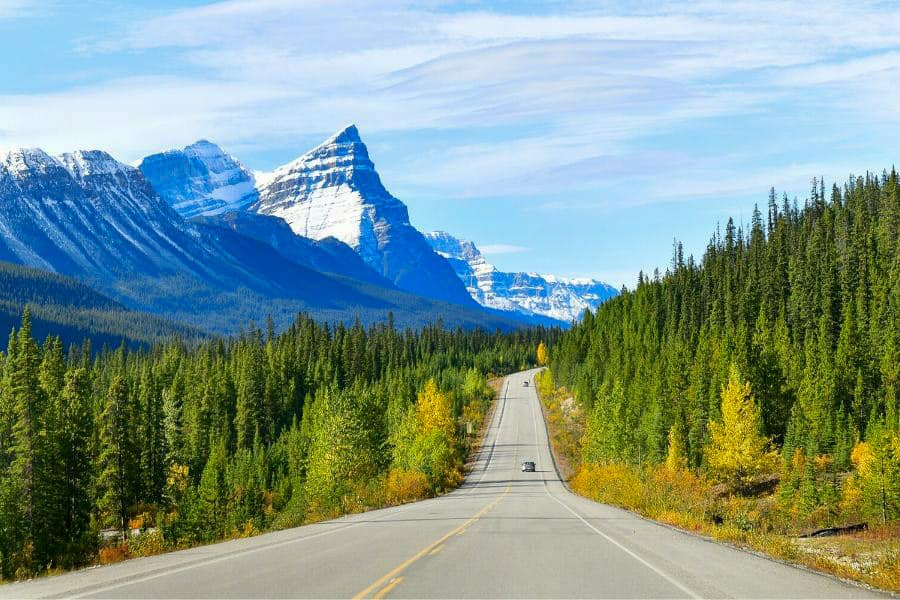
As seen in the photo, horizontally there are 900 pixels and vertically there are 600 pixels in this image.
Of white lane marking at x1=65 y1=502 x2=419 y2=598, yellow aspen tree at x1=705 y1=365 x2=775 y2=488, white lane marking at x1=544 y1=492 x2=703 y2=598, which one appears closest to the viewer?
white lane marking at x1=544 y1=492 x2=703 y2=598

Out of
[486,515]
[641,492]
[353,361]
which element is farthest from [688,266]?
[486,515]

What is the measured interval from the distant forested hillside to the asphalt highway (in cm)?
3398

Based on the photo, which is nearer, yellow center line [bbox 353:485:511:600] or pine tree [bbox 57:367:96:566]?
yellow center line [bbox 353:485:511:600]

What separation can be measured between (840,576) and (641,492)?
26.9m

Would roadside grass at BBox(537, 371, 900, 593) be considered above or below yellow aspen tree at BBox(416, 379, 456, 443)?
below

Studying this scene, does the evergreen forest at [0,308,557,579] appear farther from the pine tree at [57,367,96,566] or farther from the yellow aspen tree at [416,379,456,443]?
the yellow aspen tree at [416,379,456,443]

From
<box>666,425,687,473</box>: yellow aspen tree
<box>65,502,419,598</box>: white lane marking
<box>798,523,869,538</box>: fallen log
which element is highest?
<box>65,502,419,598</box>: white lane marking

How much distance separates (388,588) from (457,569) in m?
2.66

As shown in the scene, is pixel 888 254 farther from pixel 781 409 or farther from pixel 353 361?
pixel 353 361

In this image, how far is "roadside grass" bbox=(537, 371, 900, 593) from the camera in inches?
739

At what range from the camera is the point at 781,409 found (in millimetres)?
84938

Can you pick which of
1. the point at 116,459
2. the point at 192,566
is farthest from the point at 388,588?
the point at 116,459

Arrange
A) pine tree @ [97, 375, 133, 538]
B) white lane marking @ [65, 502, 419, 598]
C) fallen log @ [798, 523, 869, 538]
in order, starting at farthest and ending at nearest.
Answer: pine tree @ [97, 375, 133, 538] → fallen log @ [798, 523, 869, 538] → white lane marking @ [65, 502, 419, 598]

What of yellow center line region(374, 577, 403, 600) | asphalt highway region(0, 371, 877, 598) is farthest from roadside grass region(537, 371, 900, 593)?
yellow center line region(374, 577, 403, 600)
